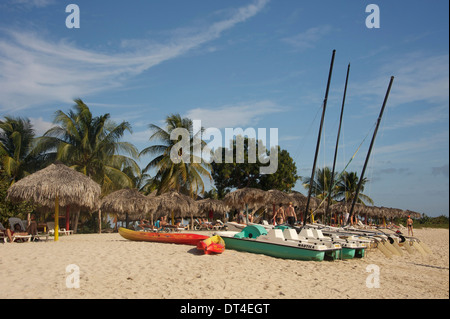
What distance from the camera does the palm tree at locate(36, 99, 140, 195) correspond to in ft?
72.2

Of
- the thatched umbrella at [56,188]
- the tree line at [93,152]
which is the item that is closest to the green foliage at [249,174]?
the tree line at [93,152]

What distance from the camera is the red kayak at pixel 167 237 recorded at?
37.3 ft

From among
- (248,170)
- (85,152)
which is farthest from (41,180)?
(248,170)

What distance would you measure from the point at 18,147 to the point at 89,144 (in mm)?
3791

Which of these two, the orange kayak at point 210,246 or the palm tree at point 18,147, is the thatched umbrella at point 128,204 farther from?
the orange kayak at point 210,246

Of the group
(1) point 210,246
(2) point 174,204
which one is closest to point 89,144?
(2) point 174,204

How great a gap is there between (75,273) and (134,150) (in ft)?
55.8

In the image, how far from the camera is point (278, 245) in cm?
1023

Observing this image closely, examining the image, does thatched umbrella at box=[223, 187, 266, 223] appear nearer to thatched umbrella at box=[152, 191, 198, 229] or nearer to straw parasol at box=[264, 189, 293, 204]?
straw parasol at box=[264, 189, 293, 204]

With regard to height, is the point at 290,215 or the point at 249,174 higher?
the point at 249,174

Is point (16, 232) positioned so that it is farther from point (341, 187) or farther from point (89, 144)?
point (341, 187)

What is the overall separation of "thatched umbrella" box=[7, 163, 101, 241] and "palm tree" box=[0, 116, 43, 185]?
30.6ft

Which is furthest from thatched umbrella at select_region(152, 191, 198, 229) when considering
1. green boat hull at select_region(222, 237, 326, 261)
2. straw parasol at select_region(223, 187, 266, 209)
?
green boat hull at select_region(222, 237, 326, 261)
